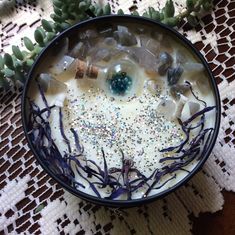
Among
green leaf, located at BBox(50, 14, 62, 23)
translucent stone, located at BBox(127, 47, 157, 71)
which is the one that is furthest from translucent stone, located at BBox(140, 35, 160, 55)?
green leaf, located at BBox(50, 14, 62, 23)

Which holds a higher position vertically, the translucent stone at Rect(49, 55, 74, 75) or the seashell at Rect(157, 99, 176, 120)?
the translucent stone at Rect(49, 55, 74, 75)

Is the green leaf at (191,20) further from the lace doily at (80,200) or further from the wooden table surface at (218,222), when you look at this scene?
the wooden table surface at (218,222)

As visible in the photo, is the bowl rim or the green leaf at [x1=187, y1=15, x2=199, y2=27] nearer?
the bowl rim

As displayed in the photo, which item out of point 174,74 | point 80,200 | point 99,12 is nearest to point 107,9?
point 99,12

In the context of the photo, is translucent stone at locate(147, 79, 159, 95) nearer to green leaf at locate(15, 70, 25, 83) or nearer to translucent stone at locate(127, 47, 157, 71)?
translucent stone at locate(127, 47, 157, 71)

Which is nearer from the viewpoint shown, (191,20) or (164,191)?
(164,191)

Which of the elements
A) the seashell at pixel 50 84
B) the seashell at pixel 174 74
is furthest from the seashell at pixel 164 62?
the seashell at pixel 50 84

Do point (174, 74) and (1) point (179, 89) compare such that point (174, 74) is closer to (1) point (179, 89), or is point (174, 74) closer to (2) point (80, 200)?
(1) point (179, 89)

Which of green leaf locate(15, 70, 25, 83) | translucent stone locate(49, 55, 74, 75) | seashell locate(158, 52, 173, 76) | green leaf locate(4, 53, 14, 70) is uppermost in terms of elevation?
green leaf locate(4, 53, 14, 70)
